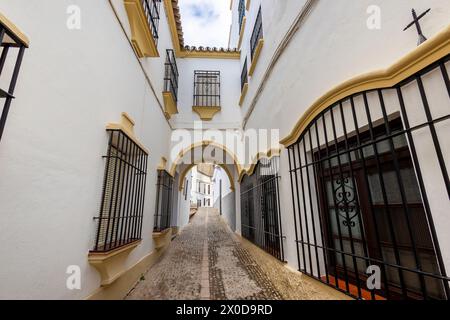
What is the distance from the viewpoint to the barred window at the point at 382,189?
4.09 feet

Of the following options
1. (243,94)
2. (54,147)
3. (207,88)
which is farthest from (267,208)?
(207,88)

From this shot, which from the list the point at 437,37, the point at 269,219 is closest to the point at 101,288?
the point at 269,219

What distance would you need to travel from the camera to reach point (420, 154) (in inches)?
51.1

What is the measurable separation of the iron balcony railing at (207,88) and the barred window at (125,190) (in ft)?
14.0

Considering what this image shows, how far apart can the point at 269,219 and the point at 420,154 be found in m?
2.85

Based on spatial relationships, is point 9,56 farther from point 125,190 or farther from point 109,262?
point 109,262

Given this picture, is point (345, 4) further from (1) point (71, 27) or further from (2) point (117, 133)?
(2) point (117, 133)

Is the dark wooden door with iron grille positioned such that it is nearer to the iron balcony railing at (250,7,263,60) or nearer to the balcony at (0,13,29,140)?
the balcony at (0,13,29,140)

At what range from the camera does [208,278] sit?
364cm

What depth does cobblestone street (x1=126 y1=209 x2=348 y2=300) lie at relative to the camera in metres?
2.95

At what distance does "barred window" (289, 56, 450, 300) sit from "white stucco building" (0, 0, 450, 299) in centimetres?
1

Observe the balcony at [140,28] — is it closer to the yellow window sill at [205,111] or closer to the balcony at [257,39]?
the balcony at [257,39]

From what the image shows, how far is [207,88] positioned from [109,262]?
6.57 m

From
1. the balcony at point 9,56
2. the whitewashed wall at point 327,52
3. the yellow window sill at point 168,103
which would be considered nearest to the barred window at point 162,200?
the yellow window sill at point 168,103
